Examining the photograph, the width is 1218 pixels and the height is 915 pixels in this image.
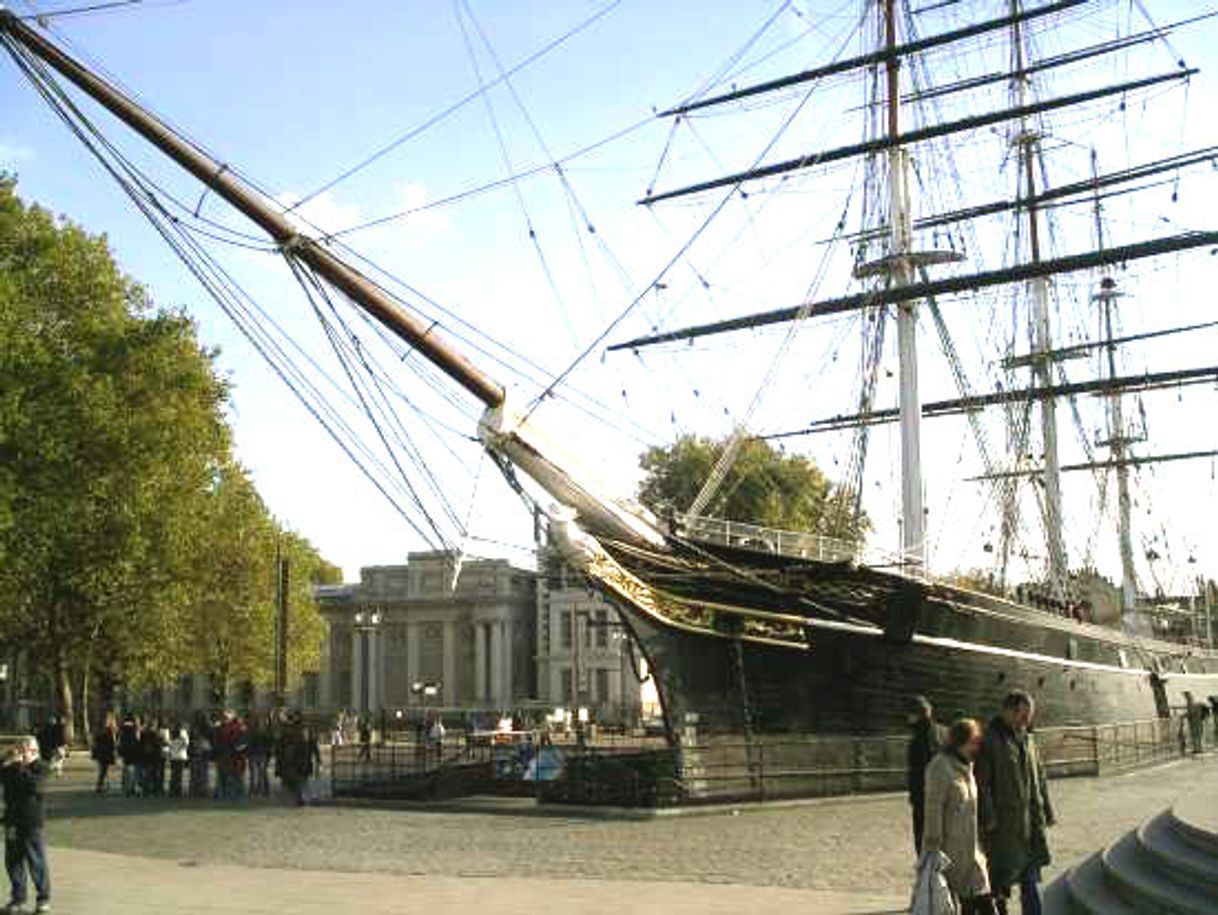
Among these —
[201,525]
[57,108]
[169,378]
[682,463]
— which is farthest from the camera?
[682,463]

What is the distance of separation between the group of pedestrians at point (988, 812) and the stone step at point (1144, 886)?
0.73 metres

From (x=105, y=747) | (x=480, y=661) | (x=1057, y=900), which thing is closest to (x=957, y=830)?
(x=1057, y=900)

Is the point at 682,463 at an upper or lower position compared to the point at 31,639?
upper

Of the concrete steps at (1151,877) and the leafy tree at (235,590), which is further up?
the leafy tree at (235,590)

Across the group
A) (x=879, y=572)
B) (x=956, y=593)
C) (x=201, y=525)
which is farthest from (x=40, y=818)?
(x=201, y=525)

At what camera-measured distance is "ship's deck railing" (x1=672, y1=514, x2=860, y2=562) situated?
21.1m

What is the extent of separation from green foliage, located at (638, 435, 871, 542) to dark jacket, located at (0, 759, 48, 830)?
42300 mm

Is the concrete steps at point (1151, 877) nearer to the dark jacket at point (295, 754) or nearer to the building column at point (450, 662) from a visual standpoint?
the dark jacket at point (295, 754)

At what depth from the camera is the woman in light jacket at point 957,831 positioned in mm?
7113

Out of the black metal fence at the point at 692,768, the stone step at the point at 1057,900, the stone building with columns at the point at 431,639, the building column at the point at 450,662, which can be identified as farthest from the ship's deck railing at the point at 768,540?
the building column at the point at 450,662

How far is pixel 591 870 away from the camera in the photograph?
1189cm

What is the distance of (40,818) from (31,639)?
111ft

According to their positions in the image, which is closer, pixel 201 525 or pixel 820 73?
pixel 820 73

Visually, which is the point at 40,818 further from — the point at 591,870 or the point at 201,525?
the point at 201,525
